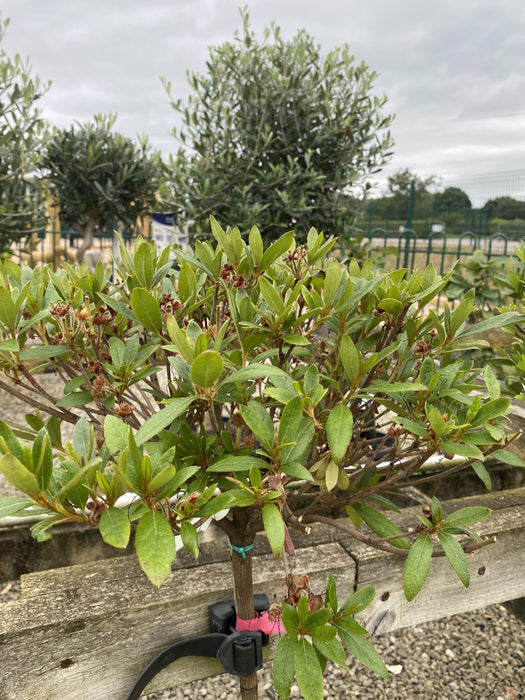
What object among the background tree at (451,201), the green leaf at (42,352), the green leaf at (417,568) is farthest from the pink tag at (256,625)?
the background tree at (451,201)

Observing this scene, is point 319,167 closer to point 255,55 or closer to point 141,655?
point 255,55

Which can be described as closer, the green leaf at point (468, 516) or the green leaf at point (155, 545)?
the green leaf at point (155, 545)

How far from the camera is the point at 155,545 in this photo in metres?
0.67

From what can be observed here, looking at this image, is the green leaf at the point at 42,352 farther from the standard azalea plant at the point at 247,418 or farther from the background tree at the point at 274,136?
the background tree at the point at 274,136

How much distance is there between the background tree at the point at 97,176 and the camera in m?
7.36

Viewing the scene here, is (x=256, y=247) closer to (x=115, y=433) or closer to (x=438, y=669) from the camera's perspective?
(x=115, y=433)

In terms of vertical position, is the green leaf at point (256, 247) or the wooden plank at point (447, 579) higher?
the green leaf at point (256, 247)

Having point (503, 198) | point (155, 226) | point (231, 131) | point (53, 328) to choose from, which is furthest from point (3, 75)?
point (503, 198)

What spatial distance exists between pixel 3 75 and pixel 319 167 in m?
3.90

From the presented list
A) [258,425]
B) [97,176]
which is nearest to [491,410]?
[258,425]

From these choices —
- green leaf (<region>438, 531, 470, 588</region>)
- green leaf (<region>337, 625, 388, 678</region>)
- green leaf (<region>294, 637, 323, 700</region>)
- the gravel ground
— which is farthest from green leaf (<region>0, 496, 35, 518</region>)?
the gravel ground

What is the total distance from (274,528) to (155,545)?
0.60 feet

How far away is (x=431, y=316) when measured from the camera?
3.54ft

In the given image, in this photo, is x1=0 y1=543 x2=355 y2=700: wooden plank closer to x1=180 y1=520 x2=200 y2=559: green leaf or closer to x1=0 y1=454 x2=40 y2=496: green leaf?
x1=180 y1=520 x2=200 y2=559: green leaf
